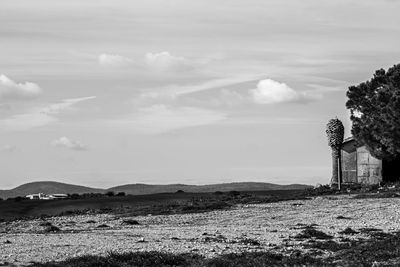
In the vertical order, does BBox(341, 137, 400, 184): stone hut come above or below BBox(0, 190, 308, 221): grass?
above

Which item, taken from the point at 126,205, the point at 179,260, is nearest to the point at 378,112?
the point at 126,205

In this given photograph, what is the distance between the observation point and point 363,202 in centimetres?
4334

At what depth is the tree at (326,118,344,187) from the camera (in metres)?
60.9

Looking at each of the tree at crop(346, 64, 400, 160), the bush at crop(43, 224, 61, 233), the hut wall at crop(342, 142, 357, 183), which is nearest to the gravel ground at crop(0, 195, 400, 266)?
the bush at crop(43, 224, 61, 233)

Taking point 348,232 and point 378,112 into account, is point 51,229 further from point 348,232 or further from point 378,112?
point 378,112

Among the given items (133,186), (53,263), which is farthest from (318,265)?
(133,186)

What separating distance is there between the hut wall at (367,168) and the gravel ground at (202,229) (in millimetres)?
14140

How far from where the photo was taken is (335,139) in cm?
6091

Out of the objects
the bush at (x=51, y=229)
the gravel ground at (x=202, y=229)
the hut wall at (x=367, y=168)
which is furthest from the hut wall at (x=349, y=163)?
the bush at (x=51, y=229)

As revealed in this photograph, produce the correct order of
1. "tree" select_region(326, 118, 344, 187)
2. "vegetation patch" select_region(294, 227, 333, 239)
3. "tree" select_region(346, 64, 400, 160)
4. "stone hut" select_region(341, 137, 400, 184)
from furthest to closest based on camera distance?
"tree" select_region(326, 118, 344, 187), "stone hut" select_region(341, 137, 400, 184), "tree" select_region(346, 64, 400, 160), "vegetation patch" select_region(294, 227, 333, 239)

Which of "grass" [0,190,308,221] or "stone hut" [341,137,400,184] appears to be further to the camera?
"stone hut" [341,137,400,184]

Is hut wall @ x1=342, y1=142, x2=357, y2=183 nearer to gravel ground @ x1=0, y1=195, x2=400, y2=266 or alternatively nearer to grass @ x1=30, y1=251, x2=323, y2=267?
gravel ground @ x1=0, y1=195, x2=400, y2=266

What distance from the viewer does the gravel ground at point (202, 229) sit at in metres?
24.4

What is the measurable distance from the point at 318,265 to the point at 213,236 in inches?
308
